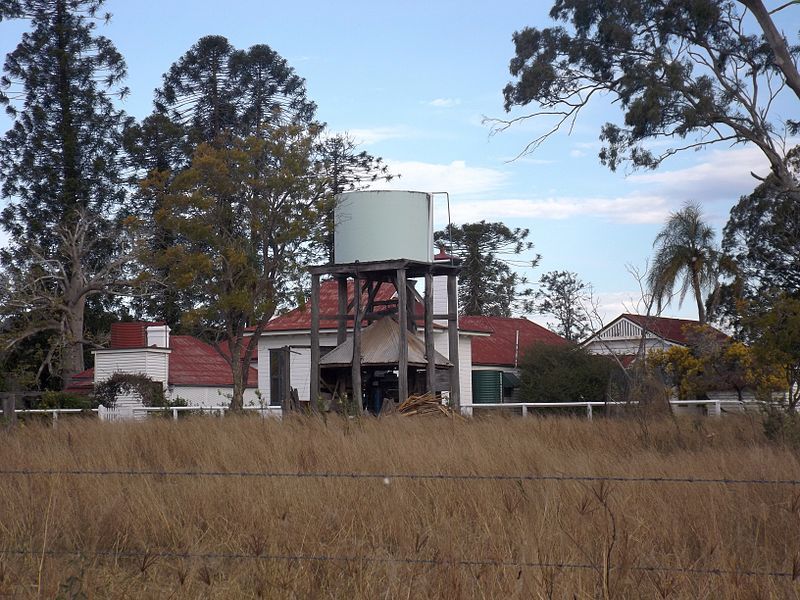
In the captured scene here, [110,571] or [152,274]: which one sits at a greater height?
[152,274]

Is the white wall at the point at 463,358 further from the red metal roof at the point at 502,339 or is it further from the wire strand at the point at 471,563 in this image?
the wire strand at the point at 471,563

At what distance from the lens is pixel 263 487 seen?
904 cm

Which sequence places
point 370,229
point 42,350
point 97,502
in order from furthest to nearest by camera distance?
point 42,350
point 370,229
point 97,502

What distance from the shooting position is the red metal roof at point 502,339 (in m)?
41.6

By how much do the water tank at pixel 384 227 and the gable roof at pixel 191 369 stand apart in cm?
1659

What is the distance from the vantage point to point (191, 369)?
3978 centimetres

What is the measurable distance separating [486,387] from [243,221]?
36.5 ft

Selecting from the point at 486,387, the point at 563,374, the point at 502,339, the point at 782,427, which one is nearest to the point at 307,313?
the point at 486,387

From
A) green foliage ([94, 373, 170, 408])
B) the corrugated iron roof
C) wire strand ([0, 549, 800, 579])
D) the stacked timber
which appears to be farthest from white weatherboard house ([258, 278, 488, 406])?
wire strand ([0, 549, 800, 579])

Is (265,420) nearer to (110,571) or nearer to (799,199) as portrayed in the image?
(110,571)

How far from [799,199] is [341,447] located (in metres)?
16.8

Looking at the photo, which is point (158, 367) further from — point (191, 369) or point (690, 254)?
point (690, 254)

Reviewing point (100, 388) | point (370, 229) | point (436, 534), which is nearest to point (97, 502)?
point (436, 534)

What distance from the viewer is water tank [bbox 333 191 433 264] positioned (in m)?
22.5
